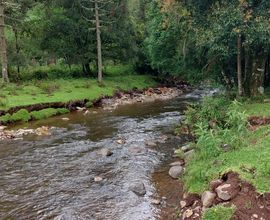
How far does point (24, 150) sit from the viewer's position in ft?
60.3

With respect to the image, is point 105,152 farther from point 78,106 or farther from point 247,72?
point 78,106

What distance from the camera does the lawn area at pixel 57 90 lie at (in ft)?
93.0

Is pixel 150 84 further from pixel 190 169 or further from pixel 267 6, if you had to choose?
pixel 190 169

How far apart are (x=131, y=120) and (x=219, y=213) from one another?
1639 centimetres

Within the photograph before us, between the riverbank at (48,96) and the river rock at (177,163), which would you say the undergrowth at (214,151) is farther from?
Answer: the riverbank at (48,96)

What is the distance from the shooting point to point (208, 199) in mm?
10102

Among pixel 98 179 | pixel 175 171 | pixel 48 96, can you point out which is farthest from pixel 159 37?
pixel 98 179

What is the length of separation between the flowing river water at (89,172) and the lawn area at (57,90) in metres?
4.75

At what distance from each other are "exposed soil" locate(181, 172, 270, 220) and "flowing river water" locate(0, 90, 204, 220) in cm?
82

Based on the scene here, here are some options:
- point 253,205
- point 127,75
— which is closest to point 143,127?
point 253,205

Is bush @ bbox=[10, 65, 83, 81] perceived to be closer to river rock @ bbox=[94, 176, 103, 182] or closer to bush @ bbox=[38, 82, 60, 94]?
bush @ bbox=[38, 82, 60, 94]

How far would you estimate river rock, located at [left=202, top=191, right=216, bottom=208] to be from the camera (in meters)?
9.99

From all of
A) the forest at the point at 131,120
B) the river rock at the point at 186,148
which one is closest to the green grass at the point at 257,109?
the forest at the point at 131,120

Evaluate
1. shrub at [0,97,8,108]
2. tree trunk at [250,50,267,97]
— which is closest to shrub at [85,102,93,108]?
shrub at [0,97,8,108]
